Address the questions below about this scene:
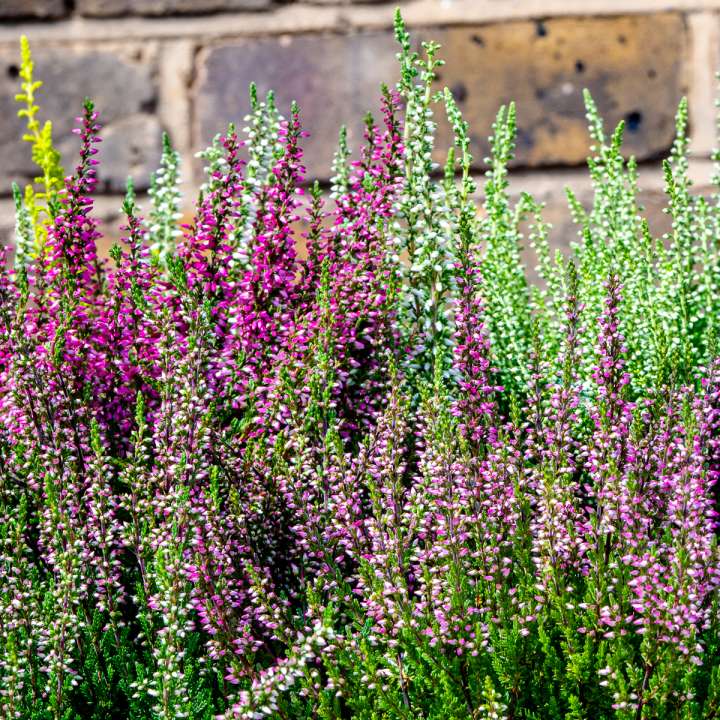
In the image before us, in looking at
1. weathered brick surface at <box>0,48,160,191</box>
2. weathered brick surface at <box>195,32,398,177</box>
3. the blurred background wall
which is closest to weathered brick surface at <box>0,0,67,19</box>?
the blurred background wall

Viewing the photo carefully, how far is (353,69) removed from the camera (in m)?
3.18

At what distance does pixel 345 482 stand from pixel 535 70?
6.87 feet

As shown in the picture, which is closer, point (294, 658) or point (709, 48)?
point (294, 658)

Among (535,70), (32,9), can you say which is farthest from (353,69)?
(32,9)

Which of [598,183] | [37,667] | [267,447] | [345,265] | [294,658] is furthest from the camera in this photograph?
[598,183]

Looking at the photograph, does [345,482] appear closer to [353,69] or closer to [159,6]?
[353,69]

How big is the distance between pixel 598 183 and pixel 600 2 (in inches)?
51.8

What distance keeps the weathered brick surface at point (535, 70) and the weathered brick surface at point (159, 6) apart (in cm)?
12

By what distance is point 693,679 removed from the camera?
1250mm

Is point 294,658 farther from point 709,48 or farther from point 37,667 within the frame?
point 709,48

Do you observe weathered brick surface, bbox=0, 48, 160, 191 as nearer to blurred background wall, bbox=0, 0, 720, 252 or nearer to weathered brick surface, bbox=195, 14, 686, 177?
blurred background wall, bbox=0, 0, 720, 252

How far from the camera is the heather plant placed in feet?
4.17

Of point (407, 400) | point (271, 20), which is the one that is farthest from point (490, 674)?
point (271, 20)

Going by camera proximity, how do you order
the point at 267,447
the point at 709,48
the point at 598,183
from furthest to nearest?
1. the point at 709,48
2. the point at 598,183
3. the point at 267,447
